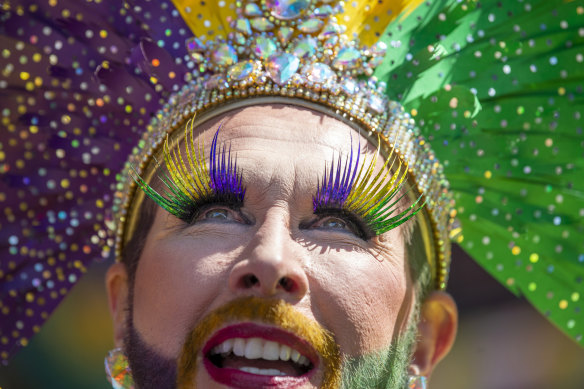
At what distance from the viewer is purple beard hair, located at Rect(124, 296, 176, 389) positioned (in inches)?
92.4

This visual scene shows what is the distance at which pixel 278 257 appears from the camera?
226 cm

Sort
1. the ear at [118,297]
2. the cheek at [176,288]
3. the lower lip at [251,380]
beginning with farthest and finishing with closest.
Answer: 1. the ear at [118,297]
2. the cheek at [176,288]
3. the lower lip at [251,380]

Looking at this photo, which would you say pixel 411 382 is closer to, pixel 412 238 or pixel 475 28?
pixel 412 238

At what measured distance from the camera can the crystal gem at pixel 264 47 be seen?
106 inches

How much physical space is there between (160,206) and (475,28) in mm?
1285

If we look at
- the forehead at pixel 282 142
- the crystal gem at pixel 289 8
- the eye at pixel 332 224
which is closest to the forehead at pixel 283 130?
the forehead at pixel 282 142

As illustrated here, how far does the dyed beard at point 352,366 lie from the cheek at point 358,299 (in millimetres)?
41

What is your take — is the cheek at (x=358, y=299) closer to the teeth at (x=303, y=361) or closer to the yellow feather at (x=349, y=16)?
the teeth at (x=303, y=361)

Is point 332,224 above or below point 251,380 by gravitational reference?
above

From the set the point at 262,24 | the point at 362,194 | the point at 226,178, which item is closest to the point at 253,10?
the point at 262,24

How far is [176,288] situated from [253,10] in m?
1.00

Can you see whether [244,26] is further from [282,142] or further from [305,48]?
[282,142]

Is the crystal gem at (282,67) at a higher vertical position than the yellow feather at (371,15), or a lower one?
lower

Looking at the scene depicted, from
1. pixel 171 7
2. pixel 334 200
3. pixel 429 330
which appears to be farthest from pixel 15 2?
pixel 429 330
